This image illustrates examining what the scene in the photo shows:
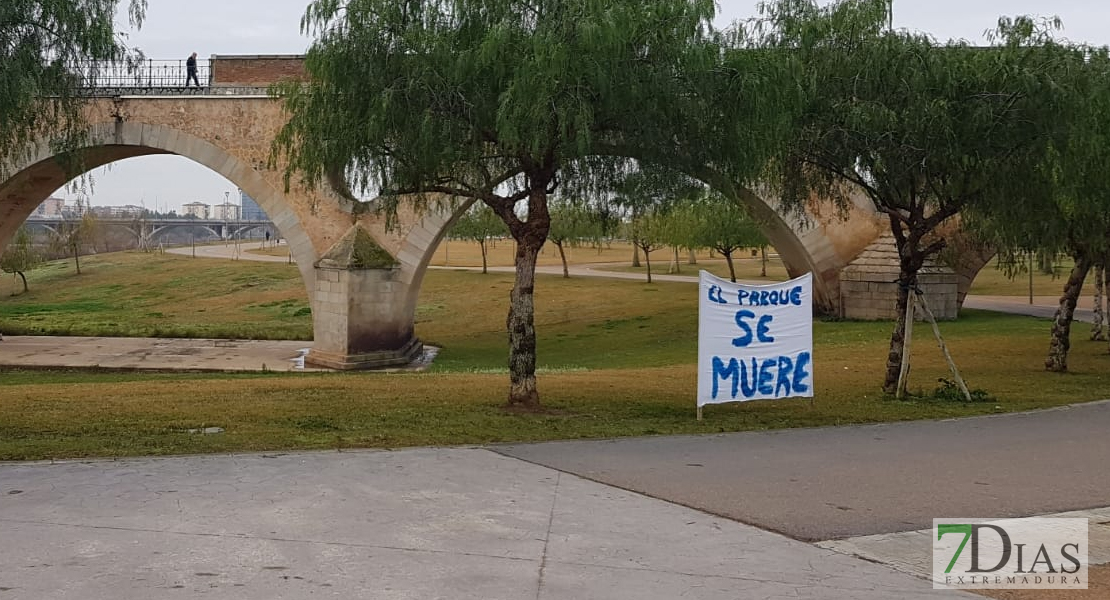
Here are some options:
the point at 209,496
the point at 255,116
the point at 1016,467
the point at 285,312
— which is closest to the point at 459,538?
the point at 209,496

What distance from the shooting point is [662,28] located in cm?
979

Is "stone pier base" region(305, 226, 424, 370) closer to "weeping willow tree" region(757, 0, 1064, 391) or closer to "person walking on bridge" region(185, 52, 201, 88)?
"person walking on bridge" region(185, 52, 201, 88)

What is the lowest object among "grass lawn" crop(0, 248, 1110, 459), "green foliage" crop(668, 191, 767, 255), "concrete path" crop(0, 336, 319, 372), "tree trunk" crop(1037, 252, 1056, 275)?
"concrete path" crop(0, 336, 319, 372)

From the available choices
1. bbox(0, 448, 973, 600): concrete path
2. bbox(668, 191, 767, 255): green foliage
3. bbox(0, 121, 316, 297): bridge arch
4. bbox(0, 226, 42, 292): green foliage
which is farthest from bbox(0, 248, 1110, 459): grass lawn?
bbox(0, 226, 42, 292): green foliage

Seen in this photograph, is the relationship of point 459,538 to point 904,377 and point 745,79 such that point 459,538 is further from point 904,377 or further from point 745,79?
point 904,377

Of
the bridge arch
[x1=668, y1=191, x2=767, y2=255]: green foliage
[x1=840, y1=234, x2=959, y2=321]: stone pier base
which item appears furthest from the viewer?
Answer: [x1=668, y1=191, x2=767, y2=255]: green foliage

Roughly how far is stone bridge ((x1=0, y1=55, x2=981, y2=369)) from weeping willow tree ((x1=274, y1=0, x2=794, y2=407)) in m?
10.9

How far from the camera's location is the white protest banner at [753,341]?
33.2 feet

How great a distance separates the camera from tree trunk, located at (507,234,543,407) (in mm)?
10562

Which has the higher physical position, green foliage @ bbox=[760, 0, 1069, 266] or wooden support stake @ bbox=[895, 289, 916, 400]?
green foliage @ bbox=[760, 0, 1069, 266]

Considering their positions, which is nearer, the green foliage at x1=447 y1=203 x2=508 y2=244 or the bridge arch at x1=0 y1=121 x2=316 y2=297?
the bridge arch at x1=0 y1=121 x2=316 y2=297

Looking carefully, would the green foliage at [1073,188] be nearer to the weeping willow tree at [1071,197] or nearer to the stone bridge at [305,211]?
the weeping willow tree at [1071,197]

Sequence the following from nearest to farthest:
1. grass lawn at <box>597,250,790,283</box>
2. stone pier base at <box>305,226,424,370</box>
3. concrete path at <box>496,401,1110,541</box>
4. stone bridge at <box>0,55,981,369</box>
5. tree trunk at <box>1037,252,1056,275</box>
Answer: concrete path at <box>496,401,1110,541</box> → tree trunk at <box>1037,252,1056,275</box> → stone pier base at <box>305,226,424,370</box> → stone bridge at <box>0,55,981,369</box> → grass lawn at <box>597,250,790,283</box>

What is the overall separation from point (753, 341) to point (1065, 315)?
7.77 metres
